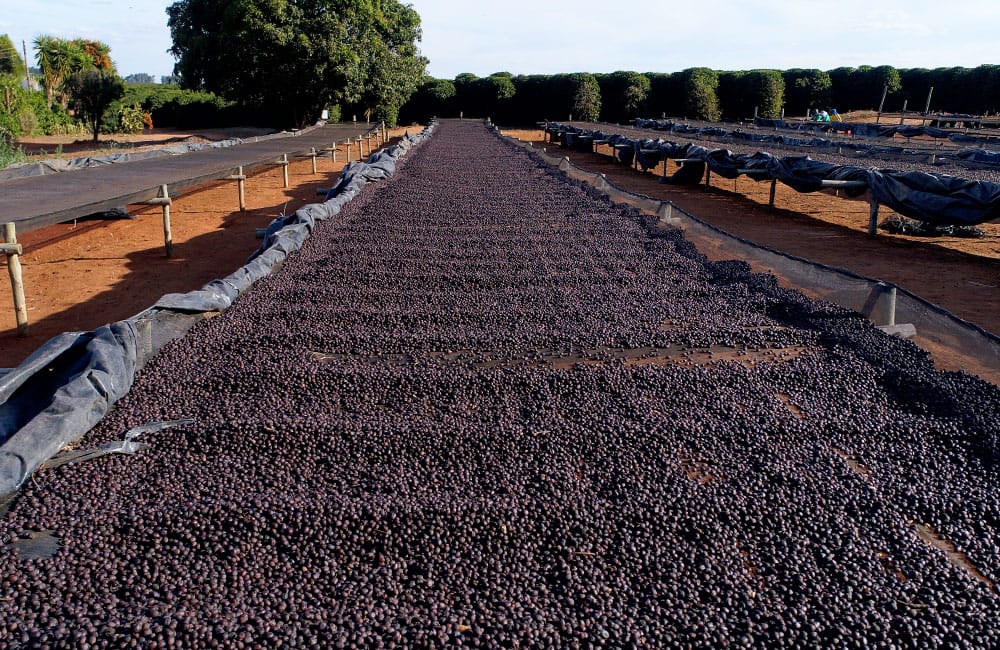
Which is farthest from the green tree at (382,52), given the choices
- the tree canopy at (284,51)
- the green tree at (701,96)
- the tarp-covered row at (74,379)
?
the tarp-covered row at (74,379)

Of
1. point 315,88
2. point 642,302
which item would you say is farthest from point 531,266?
point 315,88

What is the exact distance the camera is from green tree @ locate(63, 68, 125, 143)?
2109cm

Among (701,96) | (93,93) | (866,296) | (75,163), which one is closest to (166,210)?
(75,163)

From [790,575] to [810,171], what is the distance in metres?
8.27

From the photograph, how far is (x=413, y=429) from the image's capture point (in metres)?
2.69

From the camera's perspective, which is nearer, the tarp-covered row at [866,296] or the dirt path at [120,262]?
the tarp-covered row at [866,296]

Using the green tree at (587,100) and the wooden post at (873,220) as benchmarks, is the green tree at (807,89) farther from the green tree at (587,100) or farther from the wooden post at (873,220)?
the wooden post at (873,220)

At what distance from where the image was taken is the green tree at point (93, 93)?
21.1 m

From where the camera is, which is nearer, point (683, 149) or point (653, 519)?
point (653, 519)

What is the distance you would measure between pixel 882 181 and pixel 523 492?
279 inches

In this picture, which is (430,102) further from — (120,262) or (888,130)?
(120,262)

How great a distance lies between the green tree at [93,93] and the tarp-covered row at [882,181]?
17.4 m

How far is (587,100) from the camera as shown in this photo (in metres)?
32.0

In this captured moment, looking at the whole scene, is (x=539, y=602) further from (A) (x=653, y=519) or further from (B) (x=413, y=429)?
(B) (x=413, y=429)
